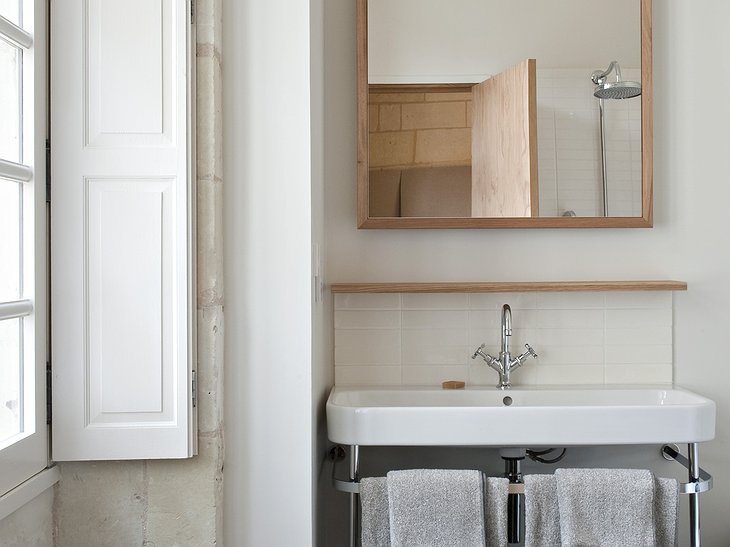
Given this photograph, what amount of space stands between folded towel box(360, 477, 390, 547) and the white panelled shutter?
486 mm

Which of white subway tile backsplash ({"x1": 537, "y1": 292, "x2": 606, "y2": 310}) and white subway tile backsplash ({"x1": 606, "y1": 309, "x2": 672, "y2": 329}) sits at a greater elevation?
white subway tile backsplash ({"x1": 537, "y1": 292, "x2": 606, "y2": 310})

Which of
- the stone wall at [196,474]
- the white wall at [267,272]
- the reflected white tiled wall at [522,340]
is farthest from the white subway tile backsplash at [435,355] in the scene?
the stone wall at [196,474]

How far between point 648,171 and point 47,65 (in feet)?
5.53

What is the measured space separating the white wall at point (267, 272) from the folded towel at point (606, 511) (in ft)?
2.07

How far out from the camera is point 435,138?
2.18 meters

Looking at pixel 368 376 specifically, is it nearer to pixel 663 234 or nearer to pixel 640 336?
pixel 640 336

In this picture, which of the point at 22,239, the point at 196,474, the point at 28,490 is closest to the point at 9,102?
the point at 22,239

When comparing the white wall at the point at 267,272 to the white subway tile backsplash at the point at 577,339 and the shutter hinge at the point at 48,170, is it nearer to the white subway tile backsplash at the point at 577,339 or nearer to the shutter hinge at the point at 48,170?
the shutter hinge at the point at 48,170

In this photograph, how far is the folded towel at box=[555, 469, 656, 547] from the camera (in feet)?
5.66

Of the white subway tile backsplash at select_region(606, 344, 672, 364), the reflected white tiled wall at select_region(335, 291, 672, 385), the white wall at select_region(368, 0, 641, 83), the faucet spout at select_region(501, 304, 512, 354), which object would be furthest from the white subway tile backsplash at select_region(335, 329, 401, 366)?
the white wall at select_region(368, 0, 641, 83)

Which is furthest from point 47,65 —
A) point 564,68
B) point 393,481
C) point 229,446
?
point 564,68

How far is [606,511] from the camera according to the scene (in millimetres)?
1738

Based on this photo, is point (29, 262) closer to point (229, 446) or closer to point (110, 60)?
point (110, 60)

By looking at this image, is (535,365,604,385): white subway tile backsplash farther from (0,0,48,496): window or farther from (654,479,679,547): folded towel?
(0,0,48,496): window
